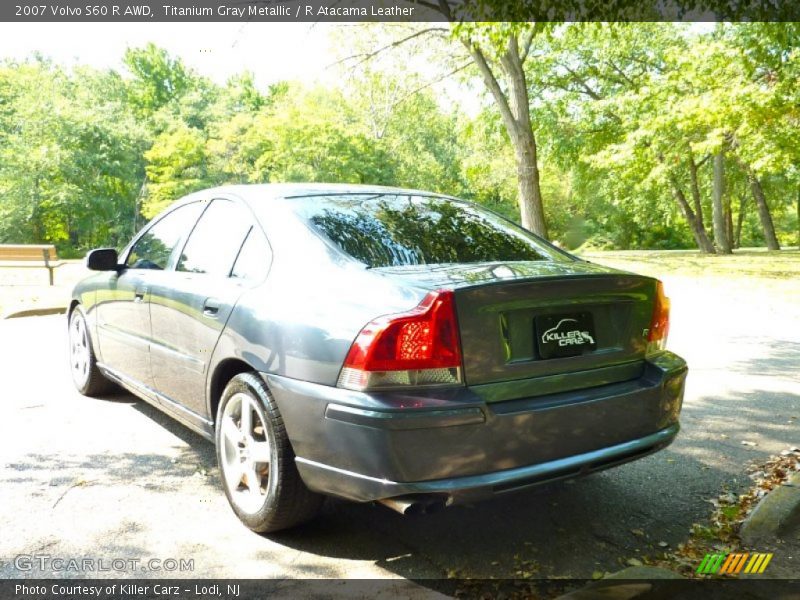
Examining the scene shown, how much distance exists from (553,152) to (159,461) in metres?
25.1

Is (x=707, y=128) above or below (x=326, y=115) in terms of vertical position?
below

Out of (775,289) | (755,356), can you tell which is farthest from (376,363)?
(775,289)

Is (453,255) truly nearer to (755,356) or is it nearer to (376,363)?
(376,363)

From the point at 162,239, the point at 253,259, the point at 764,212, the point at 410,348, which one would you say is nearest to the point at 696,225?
the point at 764,212

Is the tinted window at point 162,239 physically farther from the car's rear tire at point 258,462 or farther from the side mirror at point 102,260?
the car's rear tire at point 258,462

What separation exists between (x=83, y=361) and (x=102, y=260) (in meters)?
1.27

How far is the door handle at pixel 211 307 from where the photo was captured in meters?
3.57

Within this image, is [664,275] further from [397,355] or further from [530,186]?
[397,355]

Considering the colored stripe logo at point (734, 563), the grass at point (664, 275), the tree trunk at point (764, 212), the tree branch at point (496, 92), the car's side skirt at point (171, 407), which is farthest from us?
the tree trunk at point (764, 212)

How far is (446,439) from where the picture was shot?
2666 mm

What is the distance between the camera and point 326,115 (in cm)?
3594

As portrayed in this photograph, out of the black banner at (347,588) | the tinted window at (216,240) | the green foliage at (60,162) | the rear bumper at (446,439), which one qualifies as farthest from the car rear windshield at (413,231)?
the green foliage at (60,162)

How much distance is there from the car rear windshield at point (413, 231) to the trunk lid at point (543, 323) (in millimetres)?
204

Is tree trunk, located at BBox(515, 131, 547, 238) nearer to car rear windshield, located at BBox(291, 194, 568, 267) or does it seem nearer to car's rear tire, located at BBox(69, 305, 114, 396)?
car's rear tire, located at BBox(69, 305, 114, 396)
